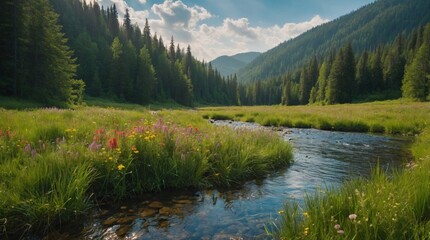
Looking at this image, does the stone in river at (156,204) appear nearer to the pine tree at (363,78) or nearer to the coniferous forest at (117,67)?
the coniferous forest at (117,67)

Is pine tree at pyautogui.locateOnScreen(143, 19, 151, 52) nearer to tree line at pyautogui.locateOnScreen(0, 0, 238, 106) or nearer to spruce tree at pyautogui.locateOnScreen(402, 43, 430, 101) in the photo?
tree line at pyautogui.locateOnScreen(0, 0, 238, 106)

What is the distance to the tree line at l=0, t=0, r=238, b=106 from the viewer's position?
114 ft

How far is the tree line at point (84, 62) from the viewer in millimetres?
34781

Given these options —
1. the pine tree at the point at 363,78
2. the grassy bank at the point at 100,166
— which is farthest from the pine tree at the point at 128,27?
the grassy bank at the point at 100,166

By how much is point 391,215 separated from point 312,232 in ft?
3.61

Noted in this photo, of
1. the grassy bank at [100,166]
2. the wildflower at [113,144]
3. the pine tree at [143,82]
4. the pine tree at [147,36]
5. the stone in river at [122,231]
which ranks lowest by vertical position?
the stone in river at [122,231]

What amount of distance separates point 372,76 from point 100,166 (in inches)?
4269

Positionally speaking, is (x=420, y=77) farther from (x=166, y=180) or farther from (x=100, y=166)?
(x=100, y=166)

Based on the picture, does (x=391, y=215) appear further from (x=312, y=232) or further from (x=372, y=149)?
(x=372, y=149)

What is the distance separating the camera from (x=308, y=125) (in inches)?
1119

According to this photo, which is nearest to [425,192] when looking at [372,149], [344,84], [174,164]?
[174,164]

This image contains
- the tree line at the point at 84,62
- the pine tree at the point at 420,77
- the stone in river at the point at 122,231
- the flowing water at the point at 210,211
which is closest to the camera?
the stone in river at the point at 122,231

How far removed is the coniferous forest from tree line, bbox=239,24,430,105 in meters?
0.20

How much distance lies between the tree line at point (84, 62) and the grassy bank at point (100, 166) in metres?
30.6
